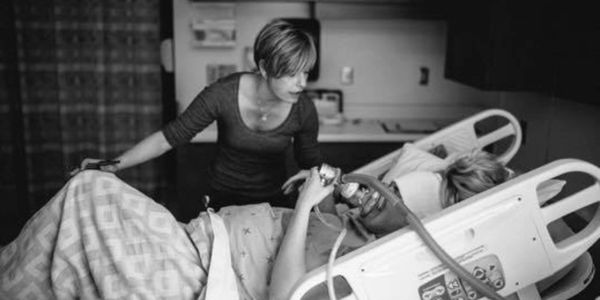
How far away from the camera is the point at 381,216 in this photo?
1.59 metres

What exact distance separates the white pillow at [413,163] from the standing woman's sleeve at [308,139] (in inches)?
10.4

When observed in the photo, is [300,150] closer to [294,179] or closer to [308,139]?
[308,139]

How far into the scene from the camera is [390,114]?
327cm

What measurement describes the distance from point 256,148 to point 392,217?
0.57m

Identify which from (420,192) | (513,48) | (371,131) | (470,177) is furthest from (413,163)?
(371,131)

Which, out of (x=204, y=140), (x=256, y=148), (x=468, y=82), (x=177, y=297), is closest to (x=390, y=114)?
(x=468, y=82)

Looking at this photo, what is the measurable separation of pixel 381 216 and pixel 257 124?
573 mm

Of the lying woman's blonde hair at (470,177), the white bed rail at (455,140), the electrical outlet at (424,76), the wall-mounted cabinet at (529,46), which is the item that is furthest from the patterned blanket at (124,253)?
the electrical outlet at (424,76)

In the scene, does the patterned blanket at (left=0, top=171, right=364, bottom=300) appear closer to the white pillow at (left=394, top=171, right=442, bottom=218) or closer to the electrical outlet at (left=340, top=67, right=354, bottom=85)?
the white pillow at (left=394, top=171, right=442, bottom=218)

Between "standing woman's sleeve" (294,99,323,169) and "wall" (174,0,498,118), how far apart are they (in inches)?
48.0

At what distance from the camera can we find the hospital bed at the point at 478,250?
1296mm

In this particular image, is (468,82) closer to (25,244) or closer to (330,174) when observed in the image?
(330,174)

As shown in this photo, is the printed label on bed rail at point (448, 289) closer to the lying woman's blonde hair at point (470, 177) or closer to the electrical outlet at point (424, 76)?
the lying woman's blonde hair at point (470, 177)

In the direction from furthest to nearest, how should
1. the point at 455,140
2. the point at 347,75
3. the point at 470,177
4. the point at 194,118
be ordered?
1. the point at 347,75
2. the point at 455,140
3. the point at 194,118
4. the point at 470,177
